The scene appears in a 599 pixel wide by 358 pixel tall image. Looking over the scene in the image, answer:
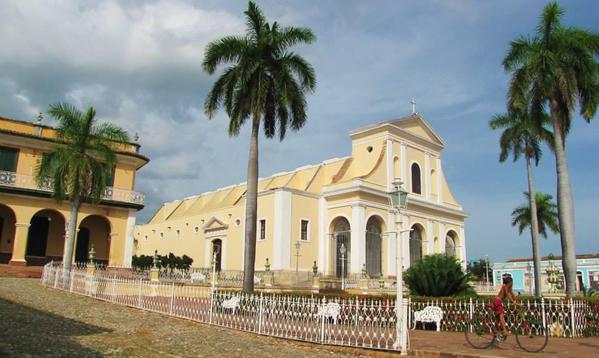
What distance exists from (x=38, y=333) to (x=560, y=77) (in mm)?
18440

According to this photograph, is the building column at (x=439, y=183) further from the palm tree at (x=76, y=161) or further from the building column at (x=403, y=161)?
the palm tree at (x=76, y=161)

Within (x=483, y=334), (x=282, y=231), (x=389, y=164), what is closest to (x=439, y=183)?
(x=389, y=164)

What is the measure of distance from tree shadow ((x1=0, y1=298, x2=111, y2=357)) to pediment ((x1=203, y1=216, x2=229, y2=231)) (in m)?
27.1

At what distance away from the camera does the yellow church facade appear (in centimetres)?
3488

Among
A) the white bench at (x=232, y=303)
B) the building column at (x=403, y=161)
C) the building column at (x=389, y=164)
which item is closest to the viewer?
the white bench at (x=232, y=303)

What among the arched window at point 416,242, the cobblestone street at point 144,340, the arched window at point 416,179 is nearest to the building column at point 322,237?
the arched window at point 416,242

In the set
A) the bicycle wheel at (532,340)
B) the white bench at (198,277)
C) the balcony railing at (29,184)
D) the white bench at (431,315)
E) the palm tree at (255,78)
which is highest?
the palm tree at (255,78)

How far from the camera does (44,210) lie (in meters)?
27.1

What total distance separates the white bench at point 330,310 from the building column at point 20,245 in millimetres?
19457

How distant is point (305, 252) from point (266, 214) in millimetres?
3889

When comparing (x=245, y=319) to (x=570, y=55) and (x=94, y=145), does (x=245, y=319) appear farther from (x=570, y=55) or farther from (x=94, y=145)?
(x=570, y=55)

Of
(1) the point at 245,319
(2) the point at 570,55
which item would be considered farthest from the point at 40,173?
(2) the point at 570,55

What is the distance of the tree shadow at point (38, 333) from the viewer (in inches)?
281

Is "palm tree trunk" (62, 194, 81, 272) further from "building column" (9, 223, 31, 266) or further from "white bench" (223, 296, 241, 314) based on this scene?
"white bench" (223, 296, 241, 314)
